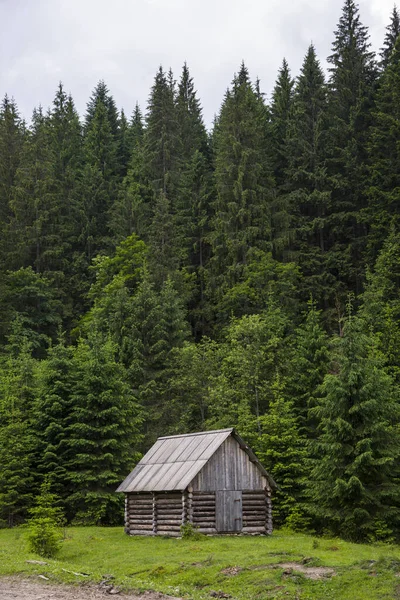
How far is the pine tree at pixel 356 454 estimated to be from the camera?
33.2 meters

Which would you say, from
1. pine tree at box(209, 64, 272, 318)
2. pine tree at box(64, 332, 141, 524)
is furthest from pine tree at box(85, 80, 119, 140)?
pine tree at box(64, 332, 141, 524)

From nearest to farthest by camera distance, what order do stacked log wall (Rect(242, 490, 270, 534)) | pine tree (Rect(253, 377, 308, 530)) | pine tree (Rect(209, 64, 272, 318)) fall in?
stacked log wall (Rect(242, 490, 270, 534))
pine tree (Rect(253, 377, 308, 530))
pine tree (Rect(209, 64, 272, 318))

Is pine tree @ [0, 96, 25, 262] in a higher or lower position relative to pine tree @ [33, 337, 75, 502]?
higher

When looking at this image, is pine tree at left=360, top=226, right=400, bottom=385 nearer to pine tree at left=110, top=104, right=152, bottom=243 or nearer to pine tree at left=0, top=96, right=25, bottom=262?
pine tree at left=110, top=104, right=152, bottom=243

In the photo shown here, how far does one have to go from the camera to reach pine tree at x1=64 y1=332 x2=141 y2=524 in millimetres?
41844

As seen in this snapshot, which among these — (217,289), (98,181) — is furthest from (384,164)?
(98,181)

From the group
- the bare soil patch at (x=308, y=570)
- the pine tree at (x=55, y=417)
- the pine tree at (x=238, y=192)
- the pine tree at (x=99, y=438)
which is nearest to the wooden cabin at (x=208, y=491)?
the pine tree at (x=99, y=438)

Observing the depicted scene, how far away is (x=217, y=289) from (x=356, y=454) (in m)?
28.0

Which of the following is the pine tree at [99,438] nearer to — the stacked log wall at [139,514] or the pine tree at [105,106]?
the stacked log wall at [139,514]

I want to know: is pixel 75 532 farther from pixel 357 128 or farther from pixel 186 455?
pixel 357 128

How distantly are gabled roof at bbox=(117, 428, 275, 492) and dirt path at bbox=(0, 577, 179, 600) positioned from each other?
→ 13.4 meters

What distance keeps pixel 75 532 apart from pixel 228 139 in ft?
128

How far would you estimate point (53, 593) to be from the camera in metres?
18.3

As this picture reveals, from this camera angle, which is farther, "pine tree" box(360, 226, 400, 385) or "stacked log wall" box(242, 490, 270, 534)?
"pine tree" box(360, 226, 400, 385)
